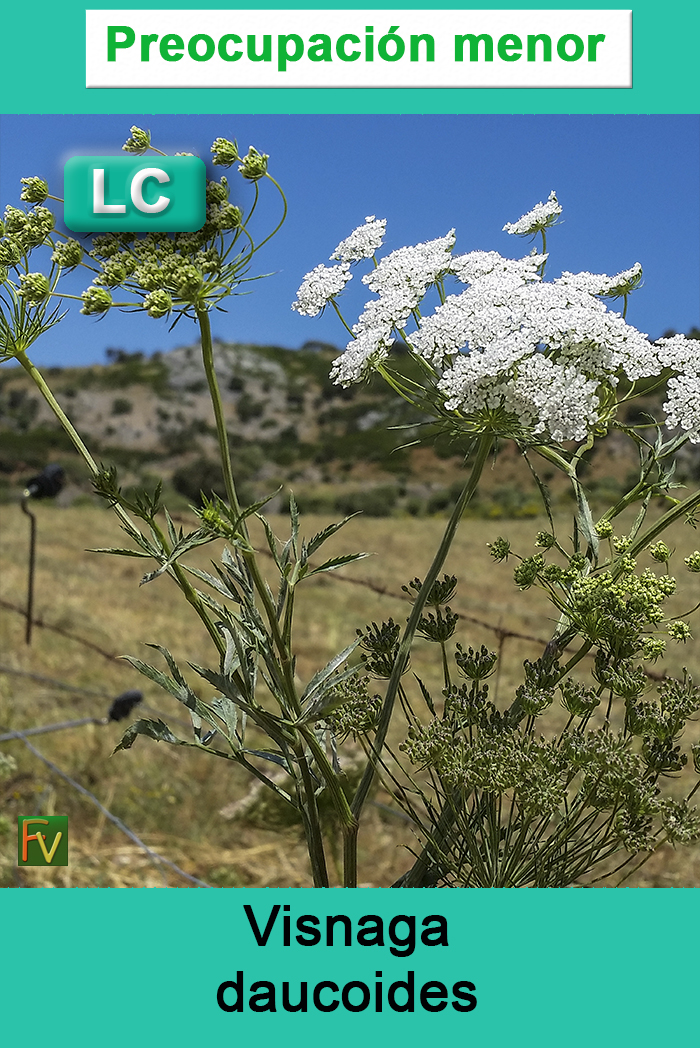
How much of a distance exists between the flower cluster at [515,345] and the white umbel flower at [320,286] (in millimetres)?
46

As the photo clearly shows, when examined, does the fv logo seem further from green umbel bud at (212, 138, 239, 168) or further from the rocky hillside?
the rocky hillside

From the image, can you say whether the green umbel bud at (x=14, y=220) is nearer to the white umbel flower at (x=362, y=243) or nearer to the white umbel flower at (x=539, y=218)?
the white umbel flower at (x=362, y=243)

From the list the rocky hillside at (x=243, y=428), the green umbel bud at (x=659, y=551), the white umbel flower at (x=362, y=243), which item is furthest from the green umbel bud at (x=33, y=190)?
the rocky hillside at (x=243, y=428)

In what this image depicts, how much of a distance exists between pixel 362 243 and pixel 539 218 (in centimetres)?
26

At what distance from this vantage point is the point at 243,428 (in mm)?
45531

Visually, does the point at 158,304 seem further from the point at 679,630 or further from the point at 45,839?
the point at 45,839

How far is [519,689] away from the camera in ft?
3.40

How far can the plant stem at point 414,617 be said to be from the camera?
99 centimetres

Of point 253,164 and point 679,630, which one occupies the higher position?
point 253,164

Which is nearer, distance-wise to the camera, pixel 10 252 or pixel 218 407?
pixel 218 407

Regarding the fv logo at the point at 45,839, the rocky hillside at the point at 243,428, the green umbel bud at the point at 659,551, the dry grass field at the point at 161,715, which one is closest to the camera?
the green umbel bud at the point at 659,551

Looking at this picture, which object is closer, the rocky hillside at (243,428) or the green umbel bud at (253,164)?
the green umbel bud at (253,164)

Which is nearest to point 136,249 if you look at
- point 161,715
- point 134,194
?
point 134,194

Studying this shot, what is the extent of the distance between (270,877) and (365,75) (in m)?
3.14
